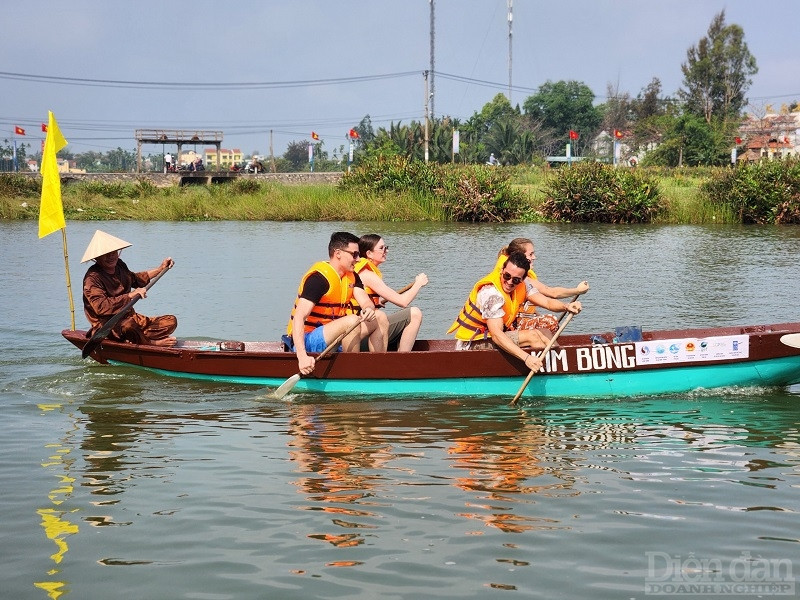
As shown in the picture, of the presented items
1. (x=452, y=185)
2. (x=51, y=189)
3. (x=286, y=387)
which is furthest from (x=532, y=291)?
(x=452, y=185)

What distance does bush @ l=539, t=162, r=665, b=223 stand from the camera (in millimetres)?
31328

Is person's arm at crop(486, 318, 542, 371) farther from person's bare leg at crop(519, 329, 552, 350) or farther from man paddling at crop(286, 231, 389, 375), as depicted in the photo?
man paddling at crop(286, 231, 389, 375)

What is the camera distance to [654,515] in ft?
19.0

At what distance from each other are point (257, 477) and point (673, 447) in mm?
3019

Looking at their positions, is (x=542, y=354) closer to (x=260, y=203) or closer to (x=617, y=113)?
(x=260, y=203)

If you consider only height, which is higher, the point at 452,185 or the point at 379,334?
the point at 452,185

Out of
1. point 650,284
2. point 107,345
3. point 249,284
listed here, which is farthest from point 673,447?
point 249,284

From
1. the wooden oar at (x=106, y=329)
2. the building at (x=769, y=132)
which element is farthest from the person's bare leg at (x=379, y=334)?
the building at (x=769, y=132)

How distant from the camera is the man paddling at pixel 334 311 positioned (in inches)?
346

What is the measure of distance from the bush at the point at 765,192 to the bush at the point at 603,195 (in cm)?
216

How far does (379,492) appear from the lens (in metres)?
6.34

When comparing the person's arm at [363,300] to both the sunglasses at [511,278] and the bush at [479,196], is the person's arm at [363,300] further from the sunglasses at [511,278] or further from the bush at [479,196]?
the bush at [479,196]

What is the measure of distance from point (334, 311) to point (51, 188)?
3.82 meters

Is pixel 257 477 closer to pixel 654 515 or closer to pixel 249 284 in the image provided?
pixel 654 515
